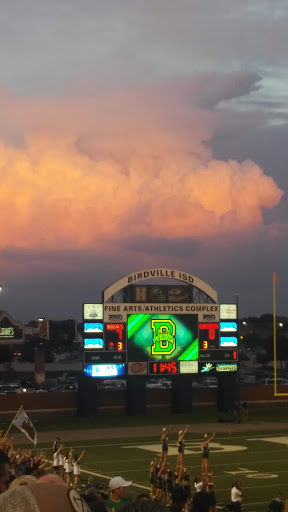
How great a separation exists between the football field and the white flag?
3283 millimetres

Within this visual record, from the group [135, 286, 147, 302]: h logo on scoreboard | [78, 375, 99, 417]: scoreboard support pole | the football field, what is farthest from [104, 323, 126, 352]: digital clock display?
the football field

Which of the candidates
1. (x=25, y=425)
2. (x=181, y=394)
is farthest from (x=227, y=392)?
(x=25, y=425)

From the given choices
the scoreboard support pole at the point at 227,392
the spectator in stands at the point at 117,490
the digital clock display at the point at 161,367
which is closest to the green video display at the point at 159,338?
the digital clock display at the point at 161,367

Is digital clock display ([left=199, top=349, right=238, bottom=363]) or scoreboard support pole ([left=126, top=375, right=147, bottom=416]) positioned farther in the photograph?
scoreboard support pole ([left=126, top=375, right=147, bottom=416])

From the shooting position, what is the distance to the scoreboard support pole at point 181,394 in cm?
5319

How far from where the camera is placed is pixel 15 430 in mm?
46969

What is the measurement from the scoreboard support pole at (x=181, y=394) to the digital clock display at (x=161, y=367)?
251 cm

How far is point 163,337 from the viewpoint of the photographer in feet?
164

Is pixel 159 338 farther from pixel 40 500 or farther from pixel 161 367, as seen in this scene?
pixel 40 500

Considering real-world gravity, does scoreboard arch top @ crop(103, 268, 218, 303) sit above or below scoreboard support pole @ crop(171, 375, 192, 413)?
above

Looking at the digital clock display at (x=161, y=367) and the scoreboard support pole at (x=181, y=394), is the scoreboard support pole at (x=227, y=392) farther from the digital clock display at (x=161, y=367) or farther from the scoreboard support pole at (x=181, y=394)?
the digital clock display at (x=161, y=367)

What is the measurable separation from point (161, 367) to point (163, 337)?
1700 mm

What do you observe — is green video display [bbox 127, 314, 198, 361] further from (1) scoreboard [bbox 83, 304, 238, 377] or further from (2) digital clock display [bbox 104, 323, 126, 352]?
(2) digital clock display [bbox 104, 323, 126, 352]

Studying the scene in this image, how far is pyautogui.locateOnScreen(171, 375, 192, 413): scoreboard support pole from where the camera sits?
53.2 meters
